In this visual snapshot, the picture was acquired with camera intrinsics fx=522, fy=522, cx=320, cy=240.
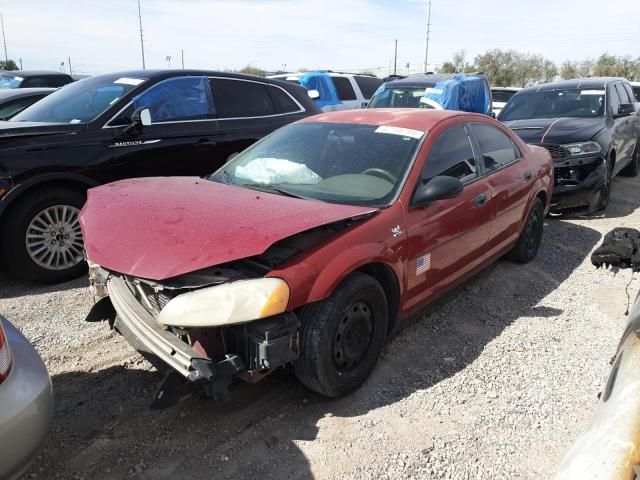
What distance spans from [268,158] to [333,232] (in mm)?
1274

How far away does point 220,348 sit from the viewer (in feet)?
8.35

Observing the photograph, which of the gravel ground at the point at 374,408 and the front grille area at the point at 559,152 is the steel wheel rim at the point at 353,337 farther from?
the front grille area at the point at 559,152

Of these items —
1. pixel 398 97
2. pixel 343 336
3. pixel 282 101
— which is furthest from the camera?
pixel 398 97

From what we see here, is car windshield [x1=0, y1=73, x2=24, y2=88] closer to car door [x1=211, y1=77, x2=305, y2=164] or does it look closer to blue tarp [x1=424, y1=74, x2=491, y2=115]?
car door [x1=211, y1=77, x2=305, y2=164]

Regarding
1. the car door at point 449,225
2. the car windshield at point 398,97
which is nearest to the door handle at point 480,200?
the car door at point 449,225

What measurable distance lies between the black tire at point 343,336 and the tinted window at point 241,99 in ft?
11.7

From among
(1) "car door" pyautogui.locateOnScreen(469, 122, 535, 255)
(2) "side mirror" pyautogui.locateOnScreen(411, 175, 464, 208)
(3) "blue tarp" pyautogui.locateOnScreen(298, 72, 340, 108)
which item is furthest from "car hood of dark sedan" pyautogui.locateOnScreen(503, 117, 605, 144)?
(3) "blue tarp" pyautogui.locateOnScreen(298, 72, 340, 108)

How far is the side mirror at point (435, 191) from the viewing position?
3.31m

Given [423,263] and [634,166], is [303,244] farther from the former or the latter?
[634,166]

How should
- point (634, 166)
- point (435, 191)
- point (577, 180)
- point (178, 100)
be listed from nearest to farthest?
1. point (435, 191)
2. point (178, 100)
3. point (577, 180)
4. point (634, 166)

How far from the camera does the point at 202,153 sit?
18.2 feet

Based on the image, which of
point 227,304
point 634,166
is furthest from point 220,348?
point 634,166

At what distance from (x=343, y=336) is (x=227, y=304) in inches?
30.9

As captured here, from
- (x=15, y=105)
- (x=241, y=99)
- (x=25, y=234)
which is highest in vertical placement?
(x=241, y=99)
